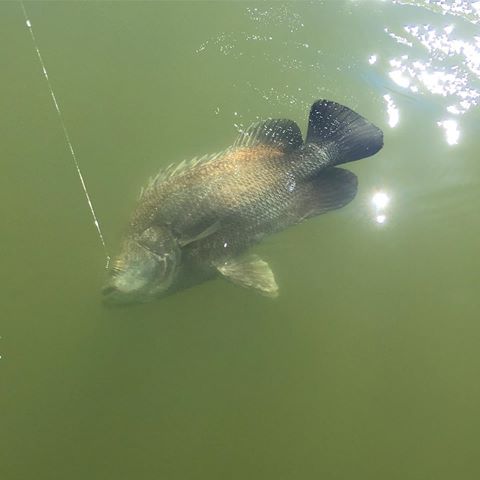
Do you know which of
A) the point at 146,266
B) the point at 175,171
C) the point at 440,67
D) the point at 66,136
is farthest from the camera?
the point at 440,67

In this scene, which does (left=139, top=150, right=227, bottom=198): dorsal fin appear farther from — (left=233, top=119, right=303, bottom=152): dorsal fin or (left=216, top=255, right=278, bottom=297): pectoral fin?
(left=216, top=255, right=278, bottom=297): pectoral fin

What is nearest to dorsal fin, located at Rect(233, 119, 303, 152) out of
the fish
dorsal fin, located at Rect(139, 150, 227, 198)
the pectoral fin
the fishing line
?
the fish

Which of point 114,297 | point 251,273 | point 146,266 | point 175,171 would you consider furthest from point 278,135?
point 114,297

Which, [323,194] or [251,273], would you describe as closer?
[251,273]

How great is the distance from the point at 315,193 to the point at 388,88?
68 centimetres

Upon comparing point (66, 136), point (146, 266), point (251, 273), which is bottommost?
point (251, 273)

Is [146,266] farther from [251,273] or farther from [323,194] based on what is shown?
[323,194]

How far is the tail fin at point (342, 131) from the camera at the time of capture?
2.58 meters

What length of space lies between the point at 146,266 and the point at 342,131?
0.90 metres

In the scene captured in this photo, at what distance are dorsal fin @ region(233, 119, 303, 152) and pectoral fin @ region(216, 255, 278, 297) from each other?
1.48 ft

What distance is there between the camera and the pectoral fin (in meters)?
2.42

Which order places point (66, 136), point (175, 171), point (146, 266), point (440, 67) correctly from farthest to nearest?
1. point (440, 67)
2. point (66, 136)
3. point (175, 171)
4. point (146, 266)

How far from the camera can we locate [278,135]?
2.61m

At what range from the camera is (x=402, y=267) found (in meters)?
2.69
